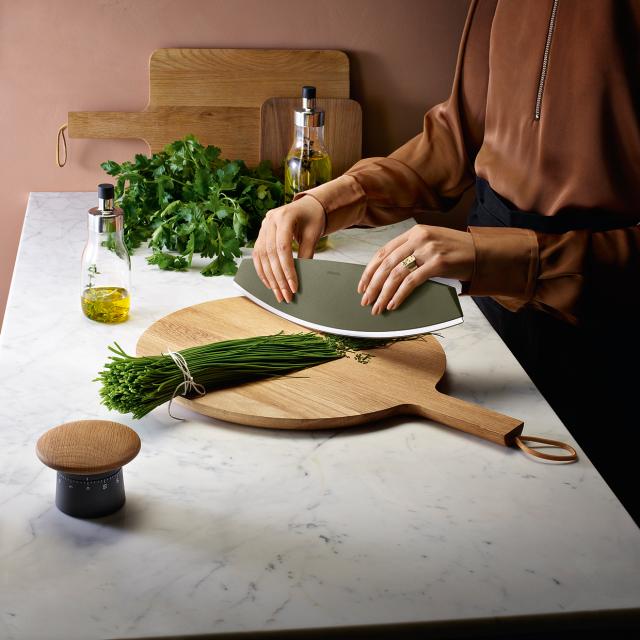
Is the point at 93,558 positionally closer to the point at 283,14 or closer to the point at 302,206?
the point at 302,206

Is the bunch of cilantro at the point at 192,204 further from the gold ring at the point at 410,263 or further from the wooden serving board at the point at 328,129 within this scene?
the gold ring at the point at 410,263

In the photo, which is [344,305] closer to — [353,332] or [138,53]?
[353,332]

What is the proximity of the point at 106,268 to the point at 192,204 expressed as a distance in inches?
15.1

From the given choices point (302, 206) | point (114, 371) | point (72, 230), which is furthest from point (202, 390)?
point (72, 230)

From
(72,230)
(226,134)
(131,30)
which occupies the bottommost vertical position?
(72,230)

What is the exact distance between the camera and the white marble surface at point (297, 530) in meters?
0.87

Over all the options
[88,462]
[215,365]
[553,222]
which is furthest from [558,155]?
[88,462]

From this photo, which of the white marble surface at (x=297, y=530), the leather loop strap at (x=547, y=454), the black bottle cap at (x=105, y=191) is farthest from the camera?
the black bottle cap at (x=105, y=191)

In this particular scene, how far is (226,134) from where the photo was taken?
7.43 ft

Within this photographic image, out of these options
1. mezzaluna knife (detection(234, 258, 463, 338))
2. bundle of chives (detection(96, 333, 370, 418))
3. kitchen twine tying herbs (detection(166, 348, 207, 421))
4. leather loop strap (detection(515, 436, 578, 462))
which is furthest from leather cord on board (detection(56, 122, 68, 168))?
leather loop strap (detection(515, 436, 578, 462))

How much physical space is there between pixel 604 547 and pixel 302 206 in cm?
86

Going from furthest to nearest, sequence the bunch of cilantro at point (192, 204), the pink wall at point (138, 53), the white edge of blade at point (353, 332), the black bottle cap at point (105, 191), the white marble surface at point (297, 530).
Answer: the pink wall at point (138, 53)
the bunch of cilantro at point (192, 204)
the black bottle cap at point (105, 191)
the white edge of blade at point (353, 332)
the white marble surface at point (297, 530)

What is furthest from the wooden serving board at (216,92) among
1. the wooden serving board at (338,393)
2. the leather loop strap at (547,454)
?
the leather loop strap at (547,454)

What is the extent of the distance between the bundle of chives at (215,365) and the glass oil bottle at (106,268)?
191 mm
